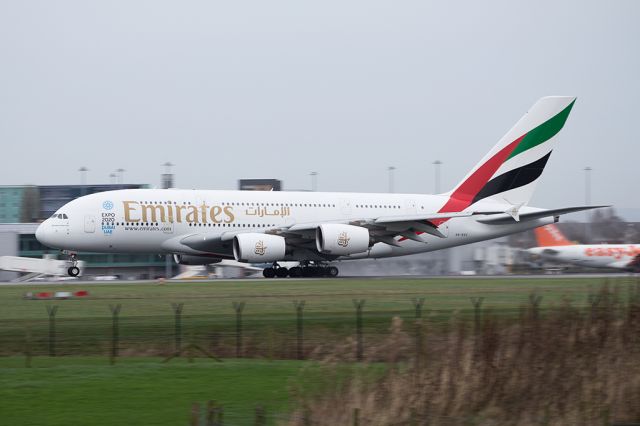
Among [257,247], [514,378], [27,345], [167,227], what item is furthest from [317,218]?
[514,378]

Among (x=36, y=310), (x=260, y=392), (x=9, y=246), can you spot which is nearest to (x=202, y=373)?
(x=260, y=392)

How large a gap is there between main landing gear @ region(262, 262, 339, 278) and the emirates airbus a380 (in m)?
0.06

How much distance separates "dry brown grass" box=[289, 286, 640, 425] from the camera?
1491 cm

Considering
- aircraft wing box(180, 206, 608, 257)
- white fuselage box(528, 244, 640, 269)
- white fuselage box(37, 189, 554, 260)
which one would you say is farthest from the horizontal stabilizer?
white fuselage box(528, 244, 640, 269)

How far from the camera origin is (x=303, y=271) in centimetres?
5262

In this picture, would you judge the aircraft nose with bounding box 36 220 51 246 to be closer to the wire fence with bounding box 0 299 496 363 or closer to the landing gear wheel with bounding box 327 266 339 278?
the landing gear wheel with bounding box 327 266 339 278

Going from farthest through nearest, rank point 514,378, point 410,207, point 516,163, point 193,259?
1. point 516,163
2. point 410,207
3. point 193,259
4. point 514,378

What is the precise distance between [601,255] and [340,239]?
21.3 meters

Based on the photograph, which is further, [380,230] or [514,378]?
[380,230]

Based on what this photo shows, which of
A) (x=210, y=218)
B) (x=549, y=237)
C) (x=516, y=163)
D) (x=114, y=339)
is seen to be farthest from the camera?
(x=549, y=237)

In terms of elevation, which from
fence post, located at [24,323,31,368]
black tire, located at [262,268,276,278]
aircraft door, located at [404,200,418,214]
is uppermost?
aircraft door, located at [404,200,418,214]

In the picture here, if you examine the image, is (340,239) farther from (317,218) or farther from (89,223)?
(89,223)

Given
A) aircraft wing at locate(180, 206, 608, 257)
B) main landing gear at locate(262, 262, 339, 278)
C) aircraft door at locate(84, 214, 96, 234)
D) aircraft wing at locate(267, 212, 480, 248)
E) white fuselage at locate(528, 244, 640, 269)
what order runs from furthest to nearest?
white fuselage at locate(528, 244, 640, 269) → main landing gear at locate(262, 262, 339, 278) → aircraft wing at locate(267, 212, 480, 248) → aircraft wing at locate(180, 206, 608, 257) → aircraft door at locate(84, 214, 96, 234)

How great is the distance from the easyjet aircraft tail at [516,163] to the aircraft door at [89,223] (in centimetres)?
2068
